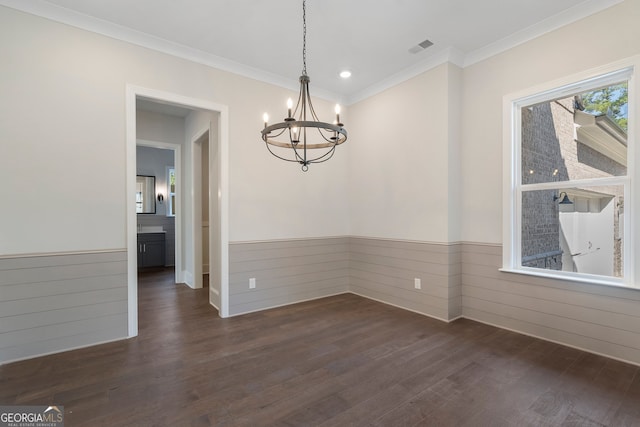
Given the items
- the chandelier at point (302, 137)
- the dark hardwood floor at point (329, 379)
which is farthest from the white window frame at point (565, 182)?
the chandelier at point (302, 137)

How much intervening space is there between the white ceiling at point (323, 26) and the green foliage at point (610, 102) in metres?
0.67

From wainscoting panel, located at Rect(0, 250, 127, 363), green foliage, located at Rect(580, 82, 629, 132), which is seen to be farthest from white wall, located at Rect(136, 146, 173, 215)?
green foliage, located at Rect(580, 82, 629, 132)

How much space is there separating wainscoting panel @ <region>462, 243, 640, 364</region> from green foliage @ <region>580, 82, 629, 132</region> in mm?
1453

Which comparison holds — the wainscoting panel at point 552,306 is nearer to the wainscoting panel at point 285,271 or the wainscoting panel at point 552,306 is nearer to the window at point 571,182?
the window at point 571,182

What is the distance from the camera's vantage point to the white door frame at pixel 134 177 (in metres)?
Result: 2.92

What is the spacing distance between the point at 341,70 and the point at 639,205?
124 inches

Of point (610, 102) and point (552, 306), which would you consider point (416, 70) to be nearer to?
point (610, 102)

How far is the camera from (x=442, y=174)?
3.38m

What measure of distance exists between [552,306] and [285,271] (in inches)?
114

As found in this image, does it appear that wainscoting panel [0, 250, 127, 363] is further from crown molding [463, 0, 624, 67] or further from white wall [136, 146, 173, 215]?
white wall [136, 146, 173, 215]

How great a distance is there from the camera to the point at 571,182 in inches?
109

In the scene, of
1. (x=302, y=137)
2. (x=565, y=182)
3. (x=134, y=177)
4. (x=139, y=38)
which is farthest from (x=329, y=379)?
(x=139, y=38)

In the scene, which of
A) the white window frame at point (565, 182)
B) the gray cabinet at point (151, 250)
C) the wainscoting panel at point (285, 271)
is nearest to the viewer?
the white window frame at point (565, 182)

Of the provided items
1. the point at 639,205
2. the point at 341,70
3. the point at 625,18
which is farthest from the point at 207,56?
the point at 639,205
